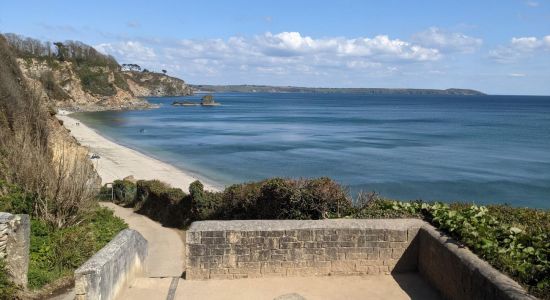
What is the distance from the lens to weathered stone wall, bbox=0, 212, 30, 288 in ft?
29.3

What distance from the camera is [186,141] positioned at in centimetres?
6088

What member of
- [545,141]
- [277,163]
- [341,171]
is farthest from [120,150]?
[545,141]

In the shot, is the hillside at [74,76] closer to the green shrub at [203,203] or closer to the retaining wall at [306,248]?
the green shrub at [203,203]

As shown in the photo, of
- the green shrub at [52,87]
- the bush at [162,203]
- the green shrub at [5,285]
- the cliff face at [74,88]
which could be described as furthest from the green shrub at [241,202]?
the cliff face at [74,88]

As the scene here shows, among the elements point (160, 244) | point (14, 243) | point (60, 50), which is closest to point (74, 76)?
point (60, 50)

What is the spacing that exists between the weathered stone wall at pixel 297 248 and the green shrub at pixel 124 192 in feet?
61.6

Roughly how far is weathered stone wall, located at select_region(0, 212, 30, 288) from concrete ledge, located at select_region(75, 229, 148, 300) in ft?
7.05

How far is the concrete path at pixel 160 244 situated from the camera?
15.1m

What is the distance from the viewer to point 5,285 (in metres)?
9.03

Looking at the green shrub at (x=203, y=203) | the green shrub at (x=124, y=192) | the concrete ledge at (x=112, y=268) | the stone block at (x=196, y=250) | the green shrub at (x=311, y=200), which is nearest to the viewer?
the concrete ledge at (x=112, y=268)

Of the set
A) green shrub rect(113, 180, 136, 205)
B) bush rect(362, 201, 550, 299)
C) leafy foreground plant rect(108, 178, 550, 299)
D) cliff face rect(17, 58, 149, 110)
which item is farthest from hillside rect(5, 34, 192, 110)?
Result: bush rect(362, 201, 550, 299)

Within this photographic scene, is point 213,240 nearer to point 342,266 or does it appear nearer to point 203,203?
point 342,266

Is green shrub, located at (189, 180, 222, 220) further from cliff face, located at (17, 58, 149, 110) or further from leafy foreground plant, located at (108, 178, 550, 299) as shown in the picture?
cliff face, located at (17, 58, 149, 110)

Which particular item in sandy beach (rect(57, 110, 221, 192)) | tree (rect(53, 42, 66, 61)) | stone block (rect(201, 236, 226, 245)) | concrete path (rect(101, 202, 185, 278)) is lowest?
sandy beach (rect(57, 110, 221, 192))
